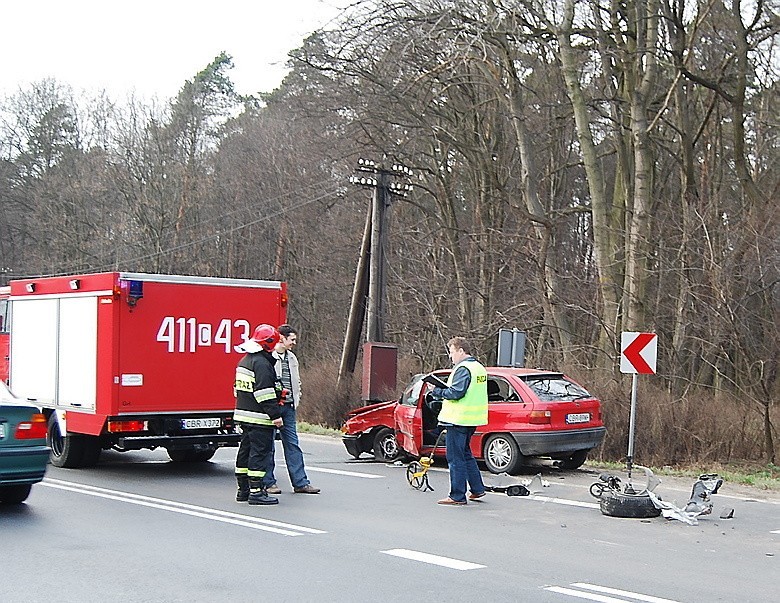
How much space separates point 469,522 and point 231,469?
5423 mm

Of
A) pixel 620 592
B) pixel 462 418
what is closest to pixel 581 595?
pixel 620 592

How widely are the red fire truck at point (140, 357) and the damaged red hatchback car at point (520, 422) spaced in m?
2.46

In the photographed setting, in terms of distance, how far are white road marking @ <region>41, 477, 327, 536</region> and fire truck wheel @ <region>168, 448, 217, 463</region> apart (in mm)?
2784

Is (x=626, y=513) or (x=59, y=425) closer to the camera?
(x=626, y=513)

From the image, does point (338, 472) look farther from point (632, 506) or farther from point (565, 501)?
point (632, 506)

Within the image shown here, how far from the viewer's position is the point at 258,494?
1157 cm

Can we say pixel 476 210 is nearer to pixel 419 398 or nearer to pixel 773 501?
pixel 419 398

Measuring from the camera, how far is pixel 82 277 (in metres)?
14.4

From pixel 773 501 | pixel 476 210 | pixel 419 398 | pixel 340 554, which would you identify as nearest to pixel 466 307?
pixel 476 210

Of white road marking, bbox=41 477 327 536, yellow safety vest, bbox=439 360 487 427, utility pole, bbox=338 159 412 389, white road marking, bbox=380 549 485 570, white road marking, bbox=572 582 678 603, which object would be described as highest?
utility pole, bbox=338 159 412 389

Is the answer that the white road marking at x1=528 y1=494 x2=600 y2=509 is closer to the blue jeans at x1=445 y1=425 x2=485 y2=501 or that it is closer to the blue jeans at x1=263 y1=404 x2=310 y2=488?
the blue jeans at x1=445 y1=425 x2=485 y2=501

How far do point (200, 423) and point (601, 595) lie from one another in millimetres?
7930

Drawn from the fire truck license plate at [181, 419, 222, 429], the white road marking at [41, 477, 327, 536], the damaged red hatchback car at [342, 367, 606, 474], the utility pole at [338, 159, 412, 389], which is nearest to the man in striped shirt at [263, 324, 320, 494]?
the white road marking at [41, 477, 327, 536]

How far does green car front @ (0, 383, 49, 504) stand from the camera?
33.5 feet
